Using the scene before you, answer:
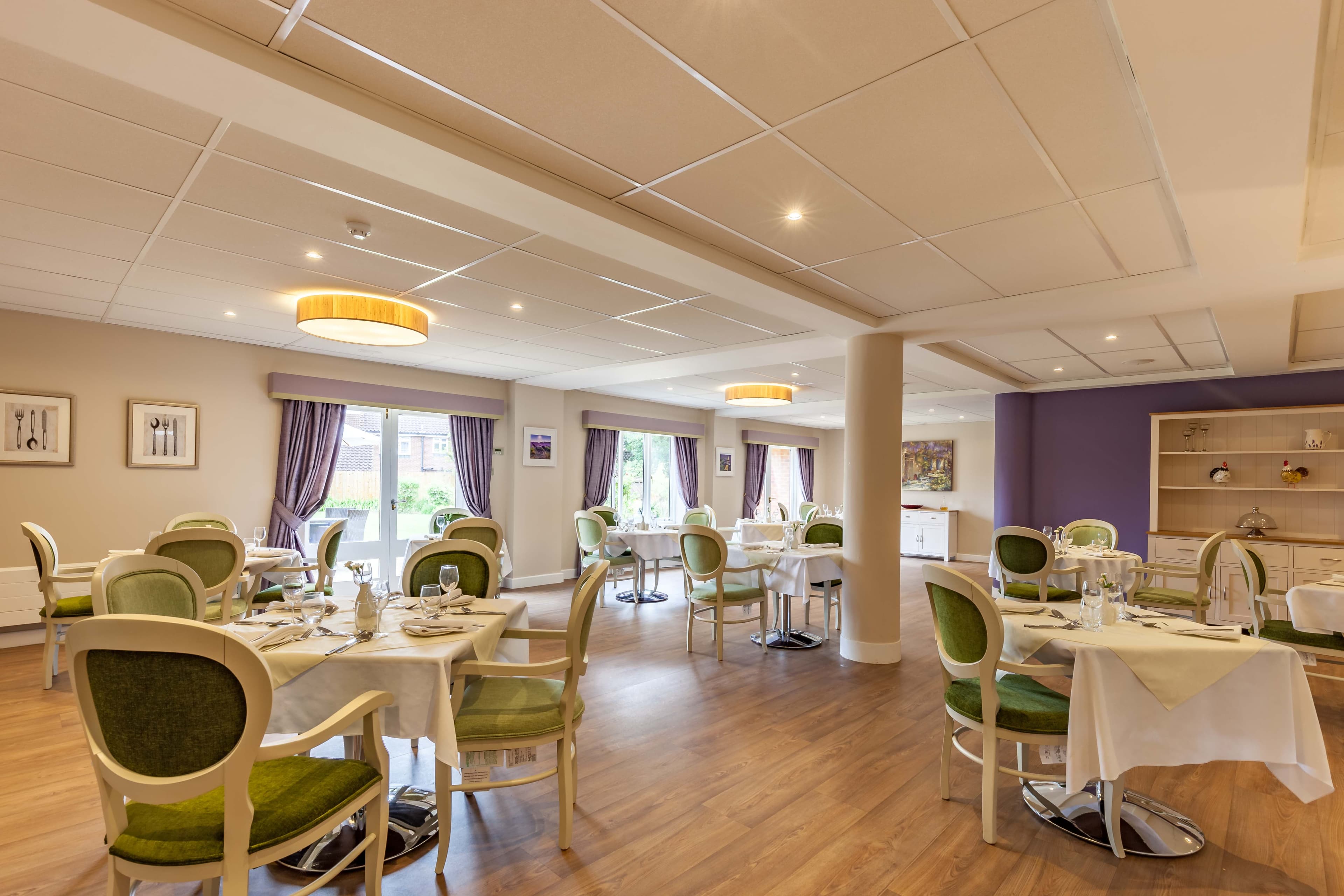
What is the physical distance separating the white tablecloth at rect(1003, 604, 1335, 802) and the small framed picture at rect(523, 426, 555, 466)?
7.09 m

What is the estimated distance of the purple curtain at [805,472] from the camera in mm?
14156

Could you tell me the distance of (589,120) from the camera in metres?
2.42

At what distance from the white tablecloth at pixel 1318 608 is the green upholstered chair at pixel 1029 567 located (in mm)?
1561

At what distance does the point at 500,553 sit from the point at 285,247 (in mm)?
3777

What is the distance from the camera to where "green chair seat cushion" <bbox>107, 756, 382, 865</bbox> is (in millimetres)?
1620

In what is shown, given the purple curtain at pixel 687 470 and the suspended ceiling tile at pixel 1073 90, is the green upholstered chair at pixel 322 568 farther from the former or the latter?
the purple curtain at pixel 687 470

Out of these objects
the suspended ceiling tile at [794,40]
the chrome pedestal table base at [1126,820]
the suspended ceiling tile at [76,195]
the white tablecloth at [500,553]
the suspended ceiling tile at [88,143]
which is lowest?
the chrome pedestal table base at [1126,820]

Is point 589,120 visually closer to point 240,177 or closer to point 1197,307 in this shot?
point 240,177

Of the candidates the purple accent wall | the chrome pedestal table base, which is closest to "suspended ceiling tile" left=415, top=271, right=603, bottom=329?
the chrome pedestal table base

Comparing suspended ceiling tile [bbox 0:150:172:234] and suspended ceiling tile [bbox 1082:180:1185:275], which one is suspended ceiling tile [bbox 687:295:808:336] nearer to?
suspended ceiling tile [bbox 1082:180:1185:275]

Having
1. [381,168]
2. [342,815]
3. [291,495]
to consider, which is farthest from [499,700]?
[291,495]

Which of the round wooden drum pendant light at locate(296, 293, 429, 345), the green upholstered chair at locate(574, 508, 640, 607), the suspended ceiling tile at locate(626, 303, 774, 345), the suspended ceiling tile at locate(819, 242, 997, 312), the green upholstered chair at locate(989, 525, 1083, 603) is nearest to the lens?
the suspended ceiling tile at locate(819, 242, 997, 312)

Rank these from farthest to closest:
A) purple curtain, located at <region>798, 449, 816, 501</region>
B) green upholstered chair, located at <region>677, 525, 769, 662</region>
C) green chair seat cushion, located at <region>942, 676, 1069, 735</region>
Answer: purple curtain, located at <region>798, 449, 816, 501</region> < green upholstered chair, located at <region>677, 525, 769, 662</region> < green chair seat cushion, located at <region>942, 676, 1069, 735</region>

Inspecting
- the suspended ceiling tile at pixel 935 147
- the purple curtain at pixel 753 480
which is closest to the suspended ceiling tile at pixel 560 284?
the suspended ceiling tile at pixel 935 147
